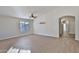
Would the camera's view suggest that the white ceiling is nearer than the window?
Yes

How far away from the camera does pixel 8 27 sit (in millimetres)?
1424

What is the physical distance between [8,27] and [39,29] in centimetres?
50

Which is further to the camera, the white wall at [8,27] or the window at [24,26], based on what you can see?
the window at [24,26]

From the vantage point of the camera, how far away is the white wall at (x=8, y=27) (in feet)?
4.51

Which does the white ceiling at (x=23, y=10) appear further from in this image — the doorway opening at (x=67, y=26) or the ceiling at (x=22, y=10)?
the doorway opening at (x=67, y=26)

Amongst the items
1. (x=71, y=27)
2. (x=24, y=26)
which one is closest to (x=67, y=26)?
(x=71, y=27)

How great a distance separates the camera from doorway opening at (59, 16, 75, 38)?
1407mm

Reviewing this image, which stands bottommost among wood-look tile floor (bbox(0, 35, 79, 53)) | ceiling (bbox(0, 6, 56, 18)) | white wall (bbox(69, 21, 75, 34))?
wood-look tile floor (bbox(0, 35, 79, 53))

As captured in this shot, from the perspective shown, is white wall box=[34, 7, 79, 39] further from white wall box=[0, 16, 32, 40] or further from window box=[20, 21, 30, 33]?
white wall box=[0, 16, 32, 40]

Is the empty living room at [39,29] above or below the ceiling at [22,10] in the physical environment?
below

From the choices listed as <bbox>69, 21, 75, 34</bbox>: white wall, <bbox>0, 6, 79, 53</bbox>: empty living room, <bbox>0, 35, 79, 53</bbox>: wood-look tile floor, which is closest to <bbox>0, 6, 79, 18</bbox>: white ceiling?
<bbox>0, 6, 79, 53</bbox>: empty living room

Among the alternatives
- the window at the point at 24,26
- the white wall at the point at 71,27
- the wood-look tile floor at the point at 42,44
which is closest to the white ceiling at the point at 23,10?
the window at the point at 24,26
